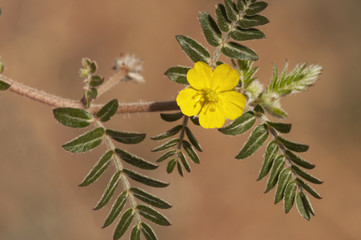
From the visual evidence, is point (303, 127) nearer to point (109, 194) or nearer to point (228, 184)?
point (228, 184)

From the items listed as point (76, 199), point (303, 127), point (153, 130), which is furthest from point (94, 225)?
point (303, 127)

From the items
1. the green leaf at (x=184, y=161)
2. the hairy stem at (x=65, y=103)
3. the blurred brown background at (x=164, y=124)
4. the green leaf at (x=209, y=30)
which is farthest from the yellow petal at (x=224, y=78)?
the blurred brown background at (x=164, y=124)

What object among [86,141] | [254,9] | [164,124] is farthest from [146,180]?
[164,124]

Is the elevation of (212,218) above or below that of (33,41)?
below

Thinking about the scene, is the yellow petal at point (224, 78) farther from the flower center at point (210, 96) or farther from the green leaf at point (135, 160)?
the green leaf at point (135, 160)

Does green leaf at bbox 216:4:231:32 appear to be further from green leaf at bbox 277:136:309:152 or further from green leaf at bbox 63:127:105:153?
green leaf at bbox 63:127:105:153

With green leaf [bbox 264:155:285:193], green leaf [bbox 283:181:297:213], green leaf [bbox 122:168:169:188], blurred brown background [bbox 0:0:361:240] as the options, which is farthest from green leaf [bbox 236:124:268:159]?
blurred brown background [bbox 0:0:361:240]

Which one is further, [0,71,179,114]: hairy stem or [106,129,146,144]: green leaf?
[0,71,179,114]: hairy stem

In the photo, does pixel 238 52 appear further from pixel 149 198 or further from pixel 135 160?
pixel 149 198
